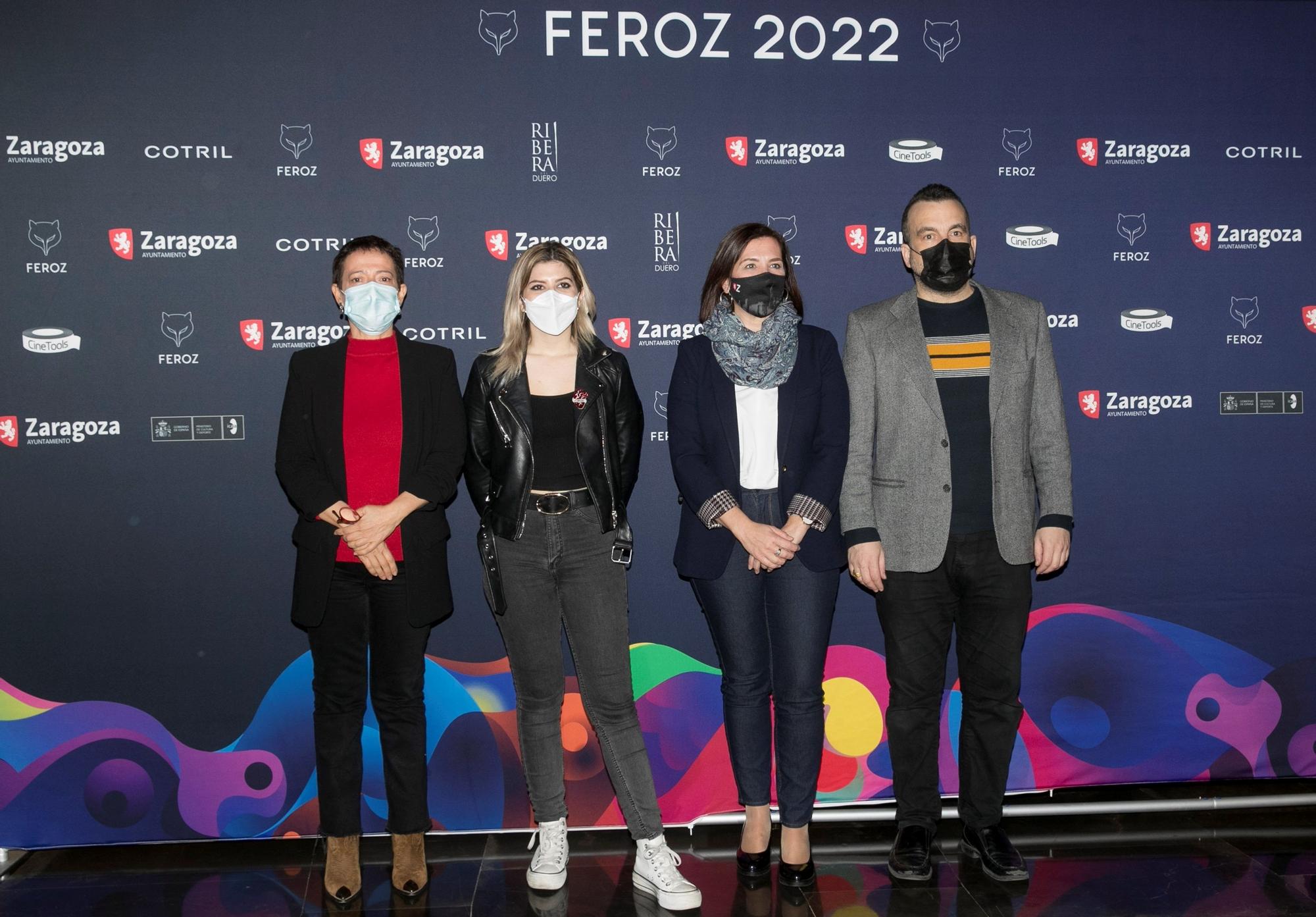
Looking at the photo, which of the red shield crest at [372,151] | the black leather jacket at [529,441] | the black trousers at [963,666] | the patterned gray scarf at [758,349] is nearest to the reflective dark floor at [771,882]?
the black trousers at [963,666]

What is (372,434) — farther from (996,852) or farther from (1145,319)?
(1145,319)

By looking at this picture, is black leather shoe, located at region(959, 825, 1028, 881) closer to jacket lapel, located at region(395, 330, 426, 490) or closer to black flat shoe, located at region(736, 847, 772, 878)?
black flat shoe, located at region(736, 847, 772, 878)

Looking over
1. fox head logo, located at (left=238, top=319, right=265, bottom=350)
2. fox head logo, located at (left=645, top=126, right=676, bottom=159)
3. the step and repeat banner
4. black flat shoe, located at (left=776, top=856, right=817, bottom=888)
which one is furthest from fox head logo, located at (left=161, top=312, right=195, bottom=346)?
black flat shoe, located at (left=776, top=856, right=817, bottom=888)

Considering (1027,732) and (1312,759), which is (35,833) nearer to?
(1027,732)

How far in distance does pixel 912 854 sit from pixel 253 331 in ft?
8.68

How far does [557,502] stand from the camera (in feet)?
8.33

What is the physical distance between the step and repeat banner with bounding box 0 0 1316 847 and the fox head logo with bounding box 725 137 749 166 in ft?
0.04

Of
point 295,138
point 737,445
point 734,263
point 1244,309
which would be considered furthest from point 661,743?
point 1244,309

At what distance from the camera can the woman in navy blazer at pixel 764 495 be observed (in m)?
2.55

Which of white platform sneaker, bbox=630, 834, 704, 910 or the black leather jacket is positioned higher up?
the black leather jacket

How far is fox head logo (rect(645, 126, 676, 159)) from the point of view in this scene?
3.11 metres

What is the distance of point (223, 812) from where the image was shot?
304cm

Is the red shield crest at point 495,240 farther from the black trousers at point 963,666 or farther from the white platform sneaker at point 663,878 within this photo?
the white platform sneaker at point 663,878

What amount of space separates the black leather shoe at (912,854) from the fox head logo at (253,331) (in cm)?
256
